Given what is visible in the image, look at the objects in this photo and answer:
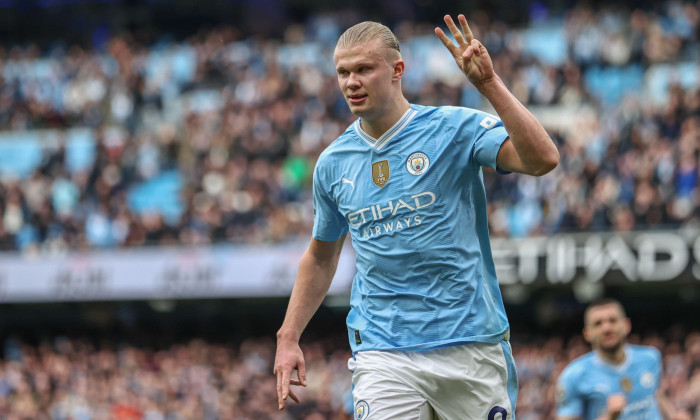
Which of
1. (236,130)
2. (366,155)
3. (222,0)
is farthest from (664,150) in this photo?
(222,0)

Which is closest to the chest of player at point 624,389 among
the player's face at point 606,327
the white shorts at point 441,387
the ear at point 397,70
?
the player's face at point 606,327

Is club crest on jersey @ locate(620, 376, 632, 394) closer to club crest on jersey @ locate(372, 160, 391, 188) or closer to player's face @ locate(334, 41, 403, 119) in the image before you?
club crest on jersey @ locate(372, 160, 391, 188)

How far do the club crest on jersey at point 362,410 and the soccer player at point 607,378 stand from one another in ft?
11.1

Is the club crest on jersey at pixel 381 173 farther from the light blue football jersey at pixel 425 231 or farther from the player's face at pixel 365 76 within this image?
the player's face at pixel 365 76

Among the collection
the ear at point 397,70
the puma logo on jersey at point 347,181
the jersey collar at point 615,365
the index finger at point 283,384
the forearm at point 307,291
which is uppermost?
the ear at point 397,70

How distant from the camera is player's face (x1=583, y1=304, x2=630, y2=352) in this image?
783 cm

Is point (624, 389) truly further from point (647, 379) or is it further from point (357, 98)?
point (357, 98)

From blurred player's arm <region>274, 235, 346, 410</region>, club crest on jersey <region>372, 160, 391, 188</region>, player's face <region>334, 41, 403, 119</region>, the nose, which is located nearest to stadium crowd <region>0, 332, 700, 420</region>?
blurred player's arm <region>274, 235, 346, 410</region>

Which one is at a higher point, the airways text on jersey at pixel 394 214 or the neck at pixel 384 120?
the neck at pixel 384 120

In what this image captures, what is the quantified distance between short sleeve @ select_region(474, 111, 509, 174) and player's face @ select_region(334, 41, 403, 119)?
1.42 ft

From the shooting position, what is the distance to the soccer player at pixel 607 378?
307 inches

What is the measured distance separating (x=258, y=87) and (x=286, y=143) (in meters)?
2.35

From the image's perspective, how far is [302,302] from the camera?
16.9 feet

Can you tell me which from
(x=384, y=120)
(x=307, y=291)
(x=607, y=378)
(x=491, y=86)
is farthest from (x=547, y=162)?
(x=607, y=378)
